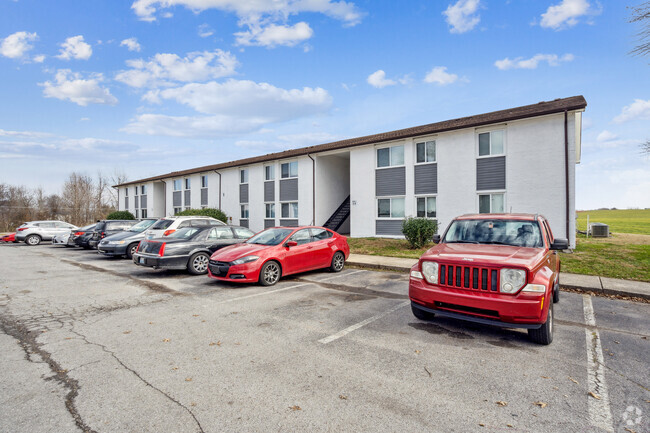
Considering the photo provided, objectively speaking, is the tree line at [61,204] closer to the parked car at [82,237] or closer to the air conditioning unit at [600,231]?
the parked car at [82,237]

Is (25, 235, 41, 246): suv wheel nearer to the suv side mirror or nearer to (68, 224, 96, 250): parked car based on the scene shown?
(68, 224, 96, 250): parked car

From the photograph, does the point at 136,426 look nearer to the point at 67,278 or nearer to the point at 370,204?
the point at 67,278

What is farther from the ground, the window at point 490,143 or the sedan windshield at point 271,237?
the window at point 490,143

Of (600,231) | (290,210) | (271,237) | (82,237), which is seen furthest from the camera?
(290,210)

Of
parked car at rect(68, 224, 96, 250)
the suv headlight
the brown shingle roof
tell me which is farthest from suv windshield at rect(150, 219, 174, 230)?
the brown shingle roof

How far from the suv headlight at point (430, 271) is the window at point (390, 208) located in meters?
14.4

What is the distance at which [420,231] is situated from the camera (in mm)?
15195

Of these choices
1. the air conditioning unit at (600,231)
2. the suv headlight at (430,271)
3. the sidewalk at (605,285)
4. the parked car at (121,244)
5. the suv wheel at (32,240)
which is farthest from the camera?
Result: the suv wheel at (32,240)

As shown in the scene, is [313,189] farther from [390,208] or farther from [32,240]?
[32,240]

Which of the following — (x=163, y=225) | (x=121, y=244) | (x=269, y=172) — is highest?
(x=269, y=172)

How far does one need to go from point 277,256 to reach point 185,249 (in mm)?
3117

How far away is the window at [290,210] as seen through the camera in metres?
24.4

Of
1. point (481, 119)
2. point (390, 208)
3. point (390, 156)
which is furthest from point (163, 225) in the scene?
point (481, 119)

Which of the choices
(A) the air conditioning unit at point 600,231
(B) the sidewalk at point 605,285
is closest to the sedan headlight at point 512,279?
(B) the sidewalk at point 605,285
